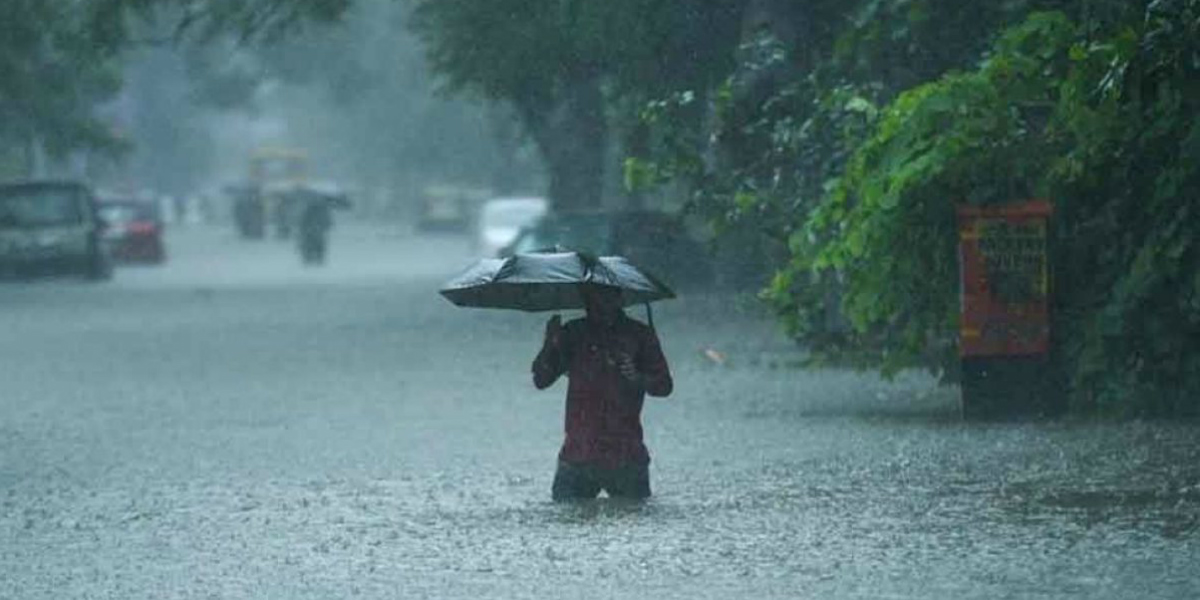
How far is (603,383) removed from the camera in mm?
14148

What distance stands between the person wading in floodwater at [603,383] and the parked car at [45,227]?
126 ft

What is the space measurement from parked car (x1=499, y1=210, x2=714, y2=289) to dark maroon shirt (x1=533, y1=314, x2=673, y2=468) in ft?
66.0

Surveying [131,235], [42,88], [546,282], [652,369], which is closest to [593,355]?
[652,369]

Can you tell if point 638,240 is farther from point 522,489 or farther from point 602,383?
point 602,383

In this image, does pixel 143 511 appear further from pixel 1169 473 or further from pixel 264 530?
pixel 1169 473

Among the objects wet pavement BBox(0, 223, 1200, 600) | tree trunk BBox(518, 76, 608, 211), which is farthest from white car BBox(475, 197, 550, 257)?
wet pavement BBox(0, 223, 1200, 600)

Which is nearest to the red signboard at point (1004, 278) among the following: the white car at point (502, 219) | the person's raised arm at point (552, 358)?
the person's raised arm at point (552, 358)

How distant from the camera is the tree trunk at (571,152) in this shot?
3862 cm

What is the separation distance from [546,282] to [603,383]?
58 centimetres

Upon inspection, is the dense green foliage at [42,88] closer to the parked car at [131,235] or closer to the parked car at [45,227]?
the parked car at [45,227]

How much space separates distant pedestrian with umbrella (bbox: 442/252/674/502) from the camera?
1414cm

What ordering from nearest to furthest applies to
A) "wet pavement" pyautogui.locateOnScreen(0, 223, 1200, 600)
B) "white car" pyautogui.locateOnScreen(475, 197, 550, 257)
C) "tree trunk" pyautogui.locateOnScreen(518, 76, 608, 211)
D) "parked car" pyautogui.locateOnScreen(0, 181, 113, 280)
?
"wet pavement" pyautogui.locateOnScreen(0, 223, 1200, 600) → "tree trunk" pyautogui.locateOnScreen(518, 76, 608, 211) → "white car" pyautogui.locateOnScreen(475, 197, 550, 257) → "parked car" pyautogui.locateOnScreen(0, 181, 113, 280)

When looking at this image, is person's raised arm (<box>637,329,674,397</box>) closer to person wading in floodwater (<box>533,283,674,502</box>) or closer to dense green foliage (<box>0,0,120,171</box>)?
person wading in floodwater (<box>533,283,674,502</box>)

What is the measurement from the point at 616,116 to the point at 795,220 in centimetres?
947
